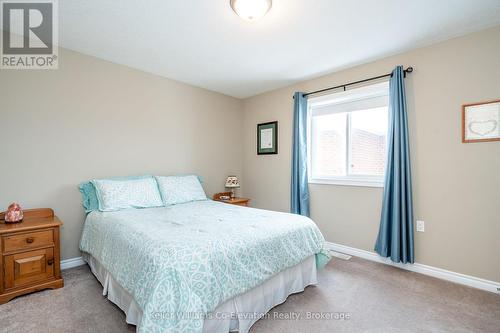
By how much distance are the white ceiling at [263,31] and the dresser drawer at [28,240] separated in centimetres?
193

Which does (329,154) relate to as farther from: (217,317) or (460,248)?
(217,317)

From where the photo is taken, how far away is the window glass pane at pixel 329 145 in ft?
10.9

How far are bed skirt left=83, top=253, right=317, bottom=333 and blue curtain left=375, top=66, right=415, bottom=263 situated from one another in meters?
1.07

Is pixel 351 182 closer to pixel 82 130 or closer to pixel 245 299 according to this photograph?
pixel 245 299

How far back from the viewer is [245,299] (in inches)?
65.5

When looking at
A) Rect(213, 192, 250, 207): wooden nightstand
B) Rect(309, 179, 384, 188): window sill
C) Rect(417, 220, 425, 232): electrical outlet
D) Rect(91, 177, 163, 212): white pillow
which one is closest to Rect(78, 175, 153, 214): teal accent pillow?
Rect(91, 177, 163, 212): white pillow

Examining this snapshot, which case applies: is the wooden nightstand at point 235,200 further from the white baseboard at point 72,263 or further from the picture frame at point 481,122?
the picture frame at point 481,122

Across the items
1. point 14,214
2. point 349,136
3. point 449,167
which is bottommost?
point 14,214

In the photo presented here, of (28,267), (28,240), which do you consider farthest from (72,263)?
(28,240)

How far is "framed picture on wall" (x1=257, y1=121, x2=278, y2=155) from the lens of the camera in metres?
3.97

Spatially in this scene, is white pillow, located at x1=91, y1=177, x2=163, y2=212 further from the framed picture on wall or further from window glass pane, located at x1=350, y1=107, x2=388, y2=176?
window glass pane, located at x1=350, y1=107, x2=388, y2=176

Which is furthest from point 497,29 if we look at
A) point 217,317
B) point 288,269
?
point 217,317

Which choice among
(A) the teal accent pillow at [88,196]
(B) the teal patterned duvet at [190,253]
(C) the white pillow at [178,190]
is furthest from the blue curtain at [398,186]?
(A) the teal accent pillow at [88,196]

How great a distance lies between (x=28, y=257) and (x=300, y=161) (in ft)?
10.3
